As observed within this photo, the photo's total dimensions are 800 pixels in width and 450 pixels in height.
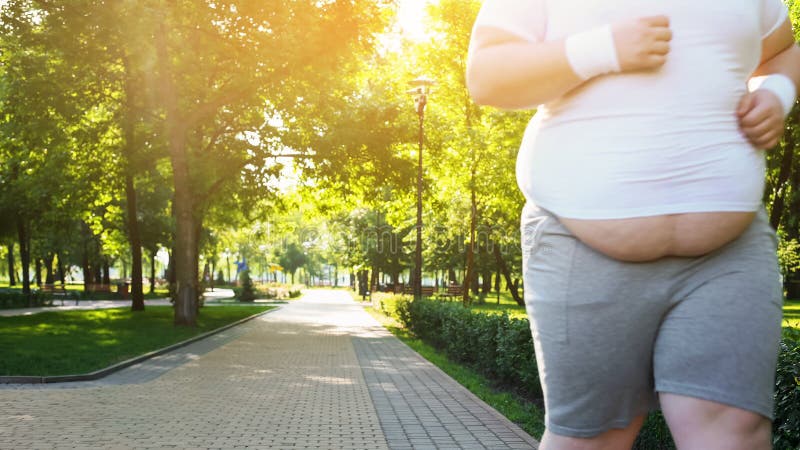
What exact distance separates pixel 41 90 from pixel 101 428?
17016mm

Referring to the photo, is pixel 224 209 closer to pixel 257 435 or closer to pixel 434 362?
pixel 434 362

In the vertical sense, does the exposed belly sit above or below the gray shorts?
above

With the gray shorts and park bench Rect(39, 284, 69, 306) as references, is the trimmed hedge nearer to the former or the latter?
the gray shorts

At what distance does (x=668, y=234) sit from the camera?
4.75 ft

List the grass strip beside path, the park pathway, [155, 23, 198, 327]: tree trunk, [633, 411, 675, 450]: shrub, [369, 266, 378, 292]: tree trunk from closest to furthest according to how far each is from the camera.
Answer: [633, 411, 675, 450]: shrub
the park pathway
the grass strip beside path
[155, 23, 198, 327]: tree trunk
[369, 266, 378, 292]: tree trunk

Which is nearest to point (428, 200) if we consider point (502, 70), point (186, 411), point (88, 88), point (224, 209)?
point (224, 209)

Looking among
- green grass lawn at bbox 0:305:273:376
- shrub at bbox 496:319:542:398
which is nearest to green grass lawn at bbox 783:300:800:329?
shrub at bbox 496:319:542:398

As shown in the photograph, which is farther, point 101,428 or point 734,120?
point 101,428

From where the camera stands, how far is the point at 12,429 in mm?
7688

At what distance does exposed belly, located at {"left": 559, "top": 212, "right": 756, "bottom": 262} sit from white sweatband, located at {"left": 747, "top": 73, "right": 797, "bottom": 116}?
0.28 m

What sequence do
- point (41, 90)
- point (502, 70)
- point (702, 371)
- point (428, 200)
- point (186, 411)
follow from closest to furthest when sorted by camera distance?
point (702, 371) < point (502, 70) < point (186, 411) < point (41, 90) < point (428, 200)

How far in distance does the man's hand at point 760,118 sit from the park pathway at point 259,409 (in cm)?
581

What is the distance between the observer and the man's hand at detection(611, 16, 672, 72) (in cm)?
146

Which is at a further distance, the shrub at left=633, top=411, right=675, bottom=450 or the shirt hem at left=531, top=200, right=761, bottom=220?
the shrub at left=633, top=411, right=675, bottom=450
